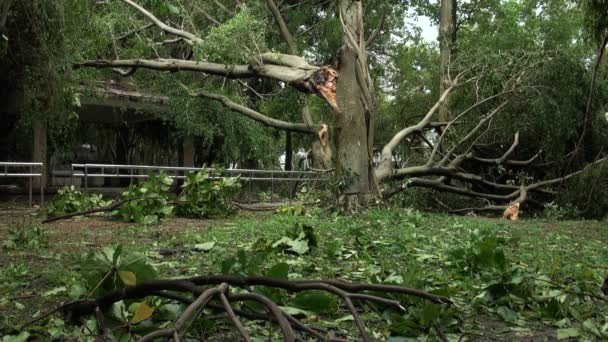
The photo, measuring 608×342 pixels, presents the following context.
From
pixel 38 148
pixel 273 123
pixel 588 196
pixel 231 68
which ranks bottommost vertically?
pixel 588 196

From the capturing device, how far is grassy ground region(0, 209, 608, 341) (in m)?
3.09

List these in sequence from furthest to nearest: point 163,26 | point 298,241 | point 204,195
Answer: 1. point 163,26
2. point 204,195
3. point 298,241

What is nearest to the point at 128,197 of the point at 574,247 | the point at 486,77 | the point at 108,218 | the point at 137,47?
the point at 108,218

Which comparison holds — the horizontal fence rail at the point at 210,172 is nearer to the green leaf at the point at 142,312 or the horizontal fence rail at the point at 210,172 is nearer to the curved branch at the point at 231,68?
the curved branch at the point at 231,68

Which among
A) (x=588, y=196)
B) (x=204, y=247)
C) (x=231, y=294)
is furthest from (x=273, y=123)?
(x=231, y=294)

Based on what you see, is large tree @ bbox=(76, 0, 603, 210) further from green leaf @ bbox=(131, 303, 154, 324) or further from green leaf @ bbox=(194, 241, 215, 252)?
green leaf @ bbox=(131, 303, 154, 324)

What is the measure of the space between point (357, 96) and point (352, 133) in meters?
0.71

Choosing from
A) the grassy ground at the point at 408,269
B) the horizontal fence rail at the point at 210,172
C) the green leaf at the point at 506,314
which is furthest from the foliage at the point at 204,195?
the green leaf at the point at 506,314

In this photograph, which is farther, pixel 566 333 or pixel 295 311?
pixel 566 333

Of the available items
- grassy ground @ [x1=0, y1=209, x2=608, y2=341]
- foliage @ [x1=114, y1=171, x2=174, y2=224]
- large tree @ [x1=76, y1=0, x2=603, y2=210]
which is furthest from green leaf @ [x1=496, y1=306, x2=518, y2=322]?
large tree @ [x1=76, y1=0, x2=603, y2=210]

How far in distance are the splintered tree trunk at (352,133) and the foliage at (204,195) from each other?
81.8 inches

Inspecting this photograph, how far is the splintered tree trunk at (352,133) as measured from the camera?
11.8m

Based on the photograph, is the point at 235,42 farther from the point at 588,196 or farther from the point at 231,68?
the point at 588,196

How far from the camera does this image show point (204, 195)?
35.4ft
